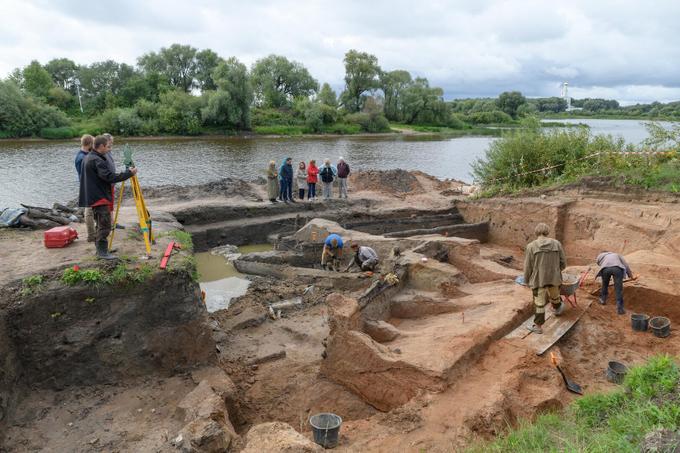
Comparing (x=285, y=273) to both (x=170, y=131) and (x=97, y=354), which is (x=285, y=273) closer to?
(x=97, y=354)

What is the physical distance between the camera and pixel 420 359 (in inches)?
252

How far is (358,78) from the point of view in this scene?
60.1 metres

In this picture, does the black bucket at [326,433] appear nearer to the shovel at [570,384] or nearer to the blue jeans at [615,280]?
the shovel at [570,384]

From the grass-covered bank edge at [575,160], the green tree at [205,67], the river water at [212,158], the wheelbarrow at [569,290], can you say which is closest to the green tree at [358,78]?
the river water at [212,158]

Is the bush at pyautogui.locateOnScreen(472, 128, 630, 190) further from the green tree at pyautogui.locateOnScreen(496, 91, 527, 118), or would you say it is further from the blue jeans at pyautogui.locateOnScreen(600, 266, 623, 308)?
the green tree at pyautogui.locateOnScreen(496, 91, 527, 118)

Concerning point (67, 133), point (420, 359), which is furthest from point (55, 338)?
point (67, 133)

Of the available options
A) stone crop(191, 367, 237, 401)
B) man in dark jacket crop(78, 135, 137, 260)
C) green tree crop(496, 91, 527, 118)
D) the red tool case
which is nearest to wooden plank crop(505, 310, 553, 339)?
stone crop(191, 367, 237, 401)

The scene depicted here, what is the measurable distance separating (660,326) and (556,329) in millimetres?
1758

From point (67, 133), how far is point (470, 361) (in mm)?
44732

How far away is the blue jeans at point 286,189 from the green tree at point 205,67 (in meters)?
47.8

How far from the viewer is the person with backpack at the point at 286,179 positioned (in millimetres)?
16625

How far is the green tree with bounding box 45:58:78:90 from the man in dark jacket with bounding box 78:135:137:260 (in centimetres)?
6560

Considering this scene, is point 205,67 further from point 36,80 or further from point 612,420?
point 612,420

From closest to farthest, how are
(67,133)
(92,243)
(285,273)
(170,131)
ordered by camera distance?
(92,243) → (285,273) → (67,133) → (170,131)
